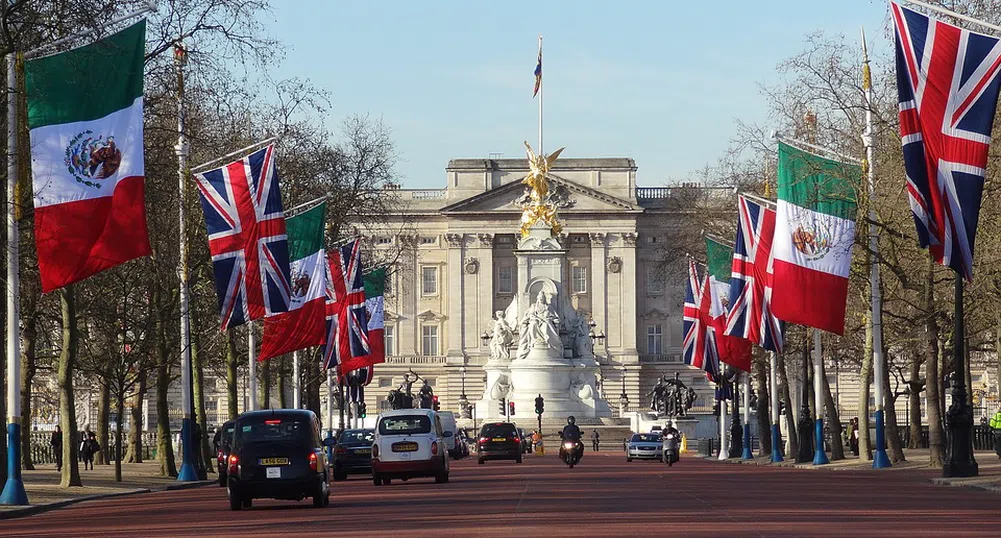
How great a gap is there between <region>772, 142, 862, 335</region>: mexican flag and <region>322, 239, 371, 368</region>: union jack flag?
16453 millimetres

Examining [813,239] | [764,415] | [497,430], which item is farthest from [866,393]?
[764,415]

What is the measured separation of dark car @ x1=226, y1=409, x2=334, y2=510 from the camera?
108ft

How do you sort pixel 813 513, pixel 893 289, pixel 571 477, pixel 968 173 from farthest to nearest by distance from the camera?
pixel 893 289, pixel 571 477, pixel 968 173, pixel 813 513

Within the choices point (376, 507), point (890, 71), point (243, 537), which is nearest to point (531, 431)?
point (890, 71)

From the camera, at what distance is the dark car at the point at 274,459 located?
3278 centimetres

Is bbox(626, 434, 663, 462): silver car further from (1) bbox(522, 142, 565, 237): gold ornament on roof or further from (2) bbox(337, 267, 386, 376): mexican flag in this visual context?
(1) bbox(522, 142, 565, 237): gold ornament on roof

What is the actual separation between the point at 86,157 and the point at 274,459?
5.98 m

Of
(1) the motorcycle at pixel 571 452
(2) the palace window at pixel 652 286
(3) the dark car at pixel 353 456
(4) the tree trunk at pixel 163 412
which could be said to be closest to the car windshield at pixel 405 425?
(3) the dark car at pixel 353 456

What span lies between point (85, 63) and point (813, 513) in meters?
13.9

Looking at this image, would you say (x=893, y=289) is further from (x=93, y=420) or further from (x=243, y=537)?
(x=93, y=420)

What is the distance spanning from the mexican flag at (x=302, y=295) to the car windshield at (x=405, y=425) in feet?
13.0

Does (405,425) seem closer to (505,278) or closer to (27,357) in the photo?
(27,357)

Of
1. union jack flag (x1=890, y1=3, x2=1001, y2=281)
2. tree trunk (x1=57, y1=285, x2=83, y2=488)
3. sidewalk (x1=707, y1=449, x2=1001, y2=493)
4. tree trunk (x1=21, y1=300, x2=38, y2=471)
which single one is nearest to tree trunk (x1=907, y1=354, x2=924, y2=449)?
sidewalk (x1=707, y1=449, x2=1001, y2=493)

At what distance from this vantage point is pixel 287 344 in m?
50.1
